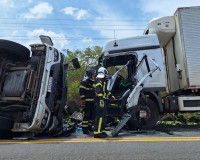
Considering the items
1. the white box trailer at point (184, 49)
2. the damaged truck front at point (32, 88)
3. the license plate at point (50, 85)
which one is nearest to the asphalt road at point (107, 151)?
the damaged truck front at point (32, 88)

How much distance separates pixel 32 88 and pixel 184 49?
4.38 m

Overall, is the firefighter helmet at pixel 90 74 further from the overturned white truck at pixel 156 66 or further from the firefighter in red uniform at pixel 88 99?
the overturned white truck at pixel 156 66

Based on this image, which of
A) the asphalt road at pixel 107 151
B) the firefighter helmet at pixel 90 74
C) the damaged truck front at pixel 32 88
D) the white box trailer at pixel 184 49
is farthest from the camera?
the white box trailer at pixel 184 49

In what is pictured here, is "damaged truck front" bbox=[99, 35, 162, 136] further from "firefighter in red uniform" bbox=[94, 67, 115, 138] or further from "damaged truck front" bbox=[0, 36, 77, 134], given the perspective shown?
"damaged truck front" bbox=[0, 36, 77, 134]

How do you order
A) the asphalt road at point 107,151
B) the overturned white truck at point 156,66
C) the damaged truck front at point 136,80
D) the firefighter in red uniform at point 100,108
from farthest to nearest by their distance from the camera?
the overturned white truck at point 156,66 < the damaged truck front at point 136,80 < the firefighter in red uniform at point 100,108 < the asphalt road at point 107,151

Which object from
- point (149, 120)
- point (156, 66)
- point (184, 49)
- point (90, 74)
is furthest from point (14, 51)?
point (184, 49)

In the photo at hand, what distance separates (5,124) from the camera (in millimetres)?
3877

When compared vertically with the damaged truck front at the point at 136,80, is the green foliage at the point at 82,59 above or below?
above

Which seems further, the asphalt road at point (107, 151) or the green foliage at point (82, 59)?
the green foliage at point (82, 59)

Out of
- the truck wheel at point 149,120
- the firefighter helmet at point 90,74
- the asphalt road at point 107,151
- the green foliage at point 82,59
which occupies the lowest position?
the asphalt road at point 107,151

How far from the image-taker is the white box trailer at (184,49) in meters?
5.90

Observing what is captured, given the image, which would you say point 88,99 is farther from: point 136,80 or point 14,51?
point 14,51

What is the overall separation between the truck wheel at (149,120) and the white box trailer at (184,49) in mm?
598

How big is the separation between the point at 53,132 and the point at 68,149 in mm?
1498
